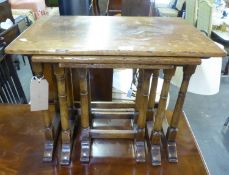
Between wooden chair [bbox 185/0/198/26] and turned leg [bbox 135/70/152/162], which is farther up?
turned leg [bbox 135/70/152/162]

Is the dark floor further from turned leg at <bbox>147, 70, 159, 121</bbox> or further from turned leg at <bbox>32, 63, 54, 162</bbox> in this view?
turned leg at <bbox>32, 63, 54, 162</bbox>

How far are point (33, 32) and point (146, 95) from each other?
33cm

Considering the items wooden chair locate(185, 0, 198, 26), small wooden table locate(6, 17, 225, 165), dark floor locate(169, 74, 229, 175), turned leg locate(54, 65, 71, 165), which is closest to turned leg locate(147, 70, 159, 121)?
small wooden table locate(6, 17, 225, 165)

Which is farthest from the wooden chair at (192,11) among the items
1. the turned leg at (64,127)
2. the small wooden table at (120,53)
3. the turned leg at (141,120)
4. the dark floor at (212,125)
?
the turned leg at (64,127)

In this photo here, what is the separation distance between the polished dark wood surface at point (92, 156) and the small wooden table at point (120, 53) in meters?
0.02

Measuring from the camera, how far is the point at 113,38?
553mm

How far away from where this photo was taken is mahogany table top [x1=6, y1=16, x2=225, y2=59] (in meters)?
0.48

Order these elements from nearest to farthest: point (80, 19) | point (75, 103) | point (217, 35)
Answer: point (80, 19) < point (75, 103) < point (217, 35)

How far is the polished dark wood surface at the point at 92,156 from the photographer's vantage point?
2.04 ft

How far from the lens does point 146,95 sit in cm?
60

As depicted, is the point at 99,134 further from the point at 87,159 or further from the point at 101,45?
the point at 101,45

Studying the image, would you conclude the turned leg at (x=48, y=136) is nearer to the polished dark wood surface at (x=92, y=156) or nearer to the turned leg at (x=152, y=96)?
the polished dark wood surface at (x=92, y=156)

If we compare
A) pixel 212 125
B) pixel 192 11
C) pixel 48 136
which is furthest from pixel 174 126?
pixel 192 11

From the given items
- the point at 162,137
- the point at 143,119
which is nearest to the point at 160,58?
the point at 143,119
